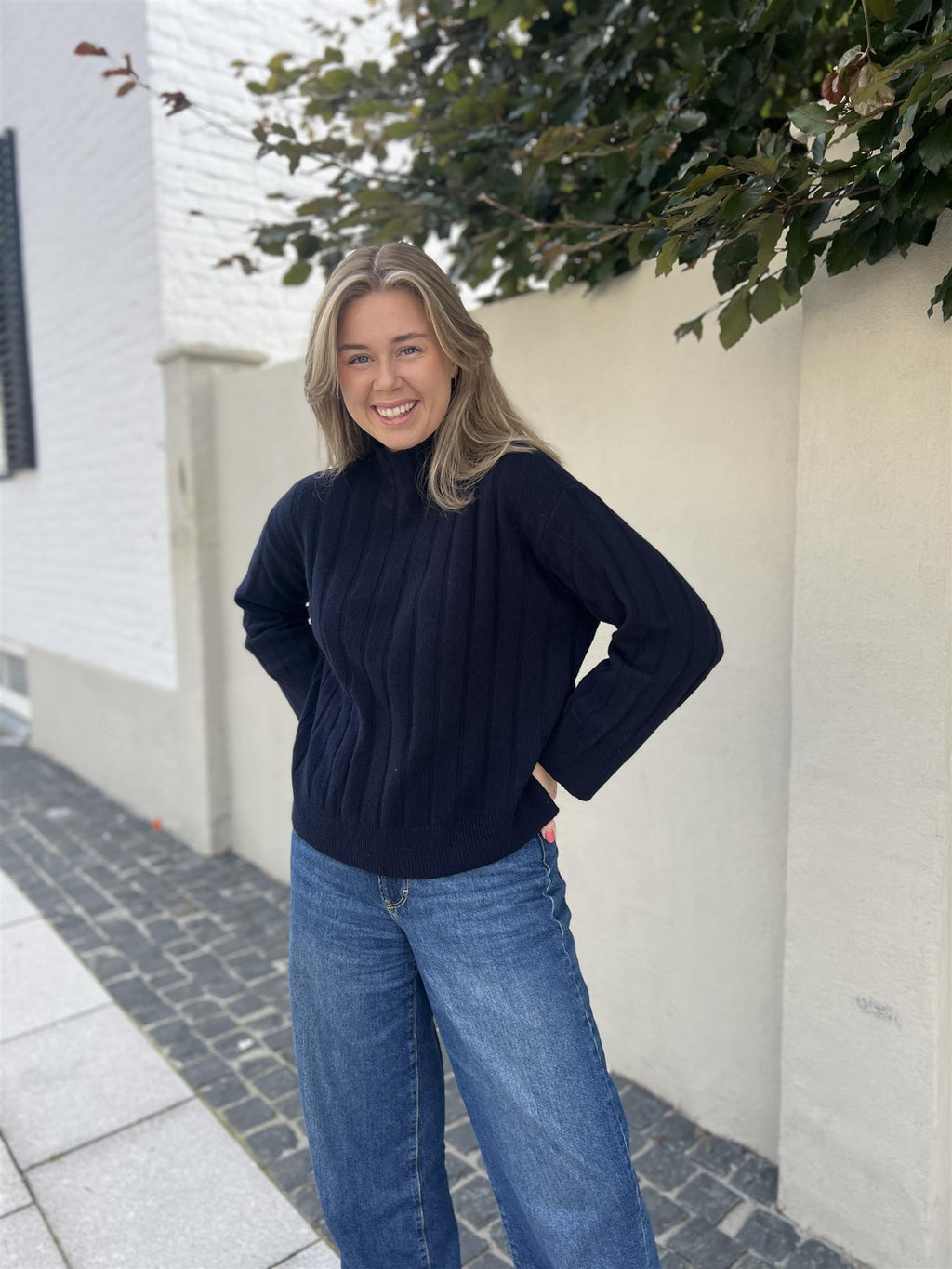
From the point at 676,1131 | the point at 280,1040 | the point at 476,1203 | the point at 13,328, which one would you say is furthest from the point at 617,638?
the point at 13,328

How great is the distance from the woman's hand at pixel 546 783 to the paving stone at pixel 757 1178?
1385 millimetres

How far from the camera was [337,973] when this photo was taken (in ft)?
5.36

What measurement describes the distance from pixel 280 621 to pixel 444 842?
0.71m

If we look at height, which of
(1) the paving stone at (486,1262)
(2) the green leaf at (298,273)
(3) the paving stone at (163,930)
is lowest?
(1) the paving stone at (486,1262)

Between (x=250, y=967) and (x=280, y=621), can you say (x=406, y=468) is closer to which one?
(x=280, y=621)

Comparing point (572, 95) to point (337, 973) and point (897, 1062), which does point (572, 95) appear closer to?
point (337, 973)

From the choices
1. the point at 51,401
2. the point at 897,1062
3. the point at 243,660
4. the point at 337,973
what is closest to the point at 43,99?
the point at 51,401

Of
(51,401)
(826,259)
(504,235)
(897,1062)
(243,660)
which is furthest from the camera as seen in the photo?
(51,401)

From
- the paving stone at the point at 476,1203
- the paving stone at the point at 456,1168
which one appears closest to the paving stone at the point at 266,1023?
the paving stone at the point at 456,1168

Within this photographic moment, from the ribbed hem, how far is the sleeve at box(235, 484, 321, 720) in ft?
1.40

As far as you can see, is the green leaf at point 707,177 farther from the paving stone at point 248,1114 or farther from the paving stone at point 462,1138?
the paving stone at point 248,1114

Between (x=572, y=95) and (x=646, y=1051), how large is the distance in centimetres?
257

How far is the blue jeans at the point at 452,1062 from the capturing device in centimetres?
149

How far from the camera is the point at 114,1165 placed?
102 inches
